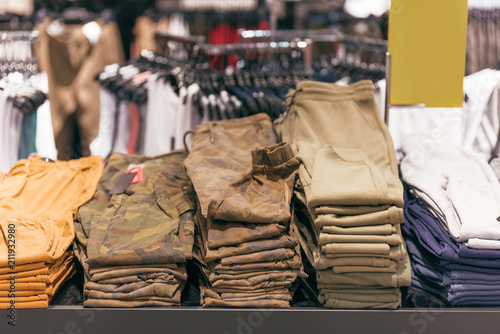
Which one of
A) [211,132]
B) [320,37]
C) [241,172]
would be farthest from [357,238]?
[320,37]

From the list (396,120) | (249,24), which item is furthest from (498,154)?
(249,24)

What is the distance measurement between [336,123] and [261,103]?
48cm

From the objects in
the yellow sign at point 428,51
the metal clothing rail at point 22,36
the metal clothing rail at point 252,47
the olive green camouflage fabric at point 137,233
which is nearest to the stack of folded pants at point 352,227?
the yellow sign at point 428,51

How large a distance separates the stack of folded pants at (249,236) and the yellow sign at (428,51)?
58 centimetres

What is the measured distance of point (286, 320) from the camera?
1.62m

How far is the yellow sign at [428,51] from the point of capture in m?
1.92

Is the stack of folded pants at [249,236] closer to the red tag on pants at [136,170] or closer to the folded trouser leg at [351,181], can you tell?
the folded trouser leg at [351,181]

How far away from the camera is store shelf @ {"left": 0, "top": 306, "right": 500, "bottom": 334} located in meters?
1.61

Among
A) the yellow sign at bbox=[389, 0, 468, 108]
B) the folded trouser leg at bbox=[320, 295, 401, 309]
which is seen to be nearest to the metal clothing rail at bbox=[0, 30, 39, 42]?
the yellow sign at bbox=[389, 0, 468, 108]

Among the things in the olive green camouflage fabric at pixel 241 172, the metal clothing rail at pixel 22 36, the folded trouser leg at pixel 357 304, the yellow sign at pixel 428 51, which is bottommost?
the folded trouser leg at pixel 357 304

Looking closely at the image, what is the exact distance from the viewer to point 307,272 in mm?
1723

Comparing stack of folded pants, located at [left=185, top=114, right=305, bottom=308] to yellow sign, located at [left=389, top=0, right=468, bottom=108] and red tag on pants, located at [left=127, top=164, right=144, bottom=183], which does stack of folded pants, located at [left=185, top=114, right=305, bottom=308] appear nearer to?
red tag on pants, located at [left=127, top=164, right=144, bottom=183]

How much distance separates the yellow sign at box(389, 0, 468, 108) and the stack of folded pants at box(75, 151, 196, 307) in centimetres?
95

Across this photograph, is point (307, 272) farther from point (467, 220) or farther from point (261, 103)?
point (261, 103)
